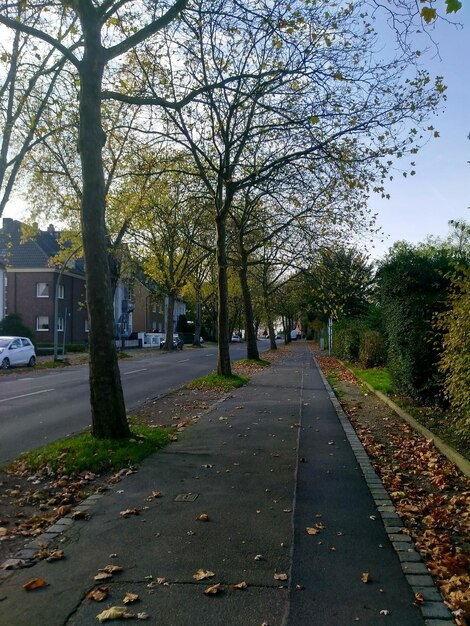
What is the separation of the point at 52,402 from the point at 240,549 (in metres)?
11.8

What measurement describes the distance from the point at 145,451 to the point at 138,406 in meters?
6.02

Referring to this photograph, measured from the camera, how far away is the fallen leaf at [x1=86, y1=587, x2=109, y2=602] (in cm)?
406

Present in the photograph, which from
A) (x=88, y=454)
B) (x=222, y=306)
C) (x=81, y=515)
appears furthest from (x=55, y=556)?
(x=222, y=306)

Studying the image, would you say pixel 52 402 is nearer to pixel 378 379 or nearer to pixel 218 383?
pixel 218 383

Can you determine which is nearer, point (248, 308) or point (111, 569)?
point (111, 569)

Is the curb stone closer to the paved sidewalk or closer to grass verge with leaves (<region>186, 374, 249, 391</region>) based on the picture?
the paved sidewalk

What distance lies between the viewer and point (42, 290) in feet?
171

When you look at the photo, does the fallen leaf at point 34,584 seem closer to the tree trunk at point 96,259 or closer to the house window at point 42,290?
the tree trunk at point 96,259

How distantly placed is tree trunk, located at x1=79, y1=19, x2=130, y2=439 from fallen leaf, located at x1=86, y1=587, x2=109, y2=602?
16.0 ft

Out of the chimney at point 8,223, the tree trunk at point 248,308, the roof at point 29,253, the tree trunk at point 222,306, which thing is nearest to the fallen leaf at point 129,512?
the tree trunk at point 222,306

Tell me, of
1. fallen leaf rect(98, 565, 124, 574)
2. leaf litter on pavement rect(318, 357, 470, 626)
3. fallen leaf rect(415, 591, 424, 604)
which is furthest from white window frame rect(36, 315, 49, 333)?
fallen leaf rect(415, 591, 424, 604)

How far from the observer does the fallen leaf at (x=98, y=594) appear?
13.3 feet

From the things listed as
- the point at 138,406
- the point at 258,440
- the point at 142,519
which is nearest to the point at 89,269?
the point at 258,440

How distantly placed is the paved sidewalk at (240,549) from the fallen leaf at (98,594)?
0.04 meters
